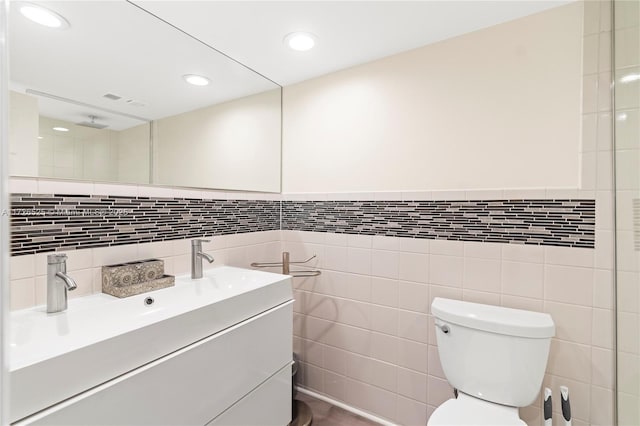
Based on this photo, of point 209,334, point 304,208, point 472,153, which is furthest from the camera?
point 304,208

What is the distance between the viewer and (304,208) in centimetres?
204

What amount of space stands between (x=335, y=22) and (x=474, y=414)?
1.81m

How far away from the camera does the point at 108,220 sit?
3.99ft

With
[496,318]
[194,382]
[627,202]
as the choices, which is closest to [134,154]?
[194,382]

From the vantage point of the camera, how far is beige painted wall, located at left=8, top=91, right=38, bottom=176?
972 millimetres

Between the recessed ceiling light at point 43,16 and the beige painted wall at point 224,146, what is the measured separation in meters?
0.47

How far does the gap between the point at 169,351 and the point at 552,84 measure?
1863 mm

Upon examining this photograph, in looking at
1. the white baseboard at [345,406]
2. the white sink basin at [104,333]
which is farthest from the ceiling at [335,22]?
the white baseboard at [345,406]

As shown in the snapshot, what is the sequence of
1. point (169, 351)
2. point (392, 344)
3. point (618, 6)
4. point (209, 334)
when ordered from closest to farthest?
point (169, 351)
point (209, 334)
point (618, 6)
point (392, 344)

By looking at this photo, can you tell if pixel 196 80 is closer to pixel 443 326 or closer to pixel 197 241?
pixel 197 241

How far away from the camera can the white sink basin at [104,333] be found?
2.26ft

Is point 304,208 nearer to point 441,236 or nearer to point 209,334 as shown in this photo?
point 441,236

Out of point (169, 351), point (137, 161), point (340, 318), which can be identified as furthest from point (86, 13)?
point (340, 318)

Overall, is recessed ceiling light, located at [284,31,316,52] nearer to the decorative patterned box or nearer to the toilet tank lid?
the decorative patterned box
